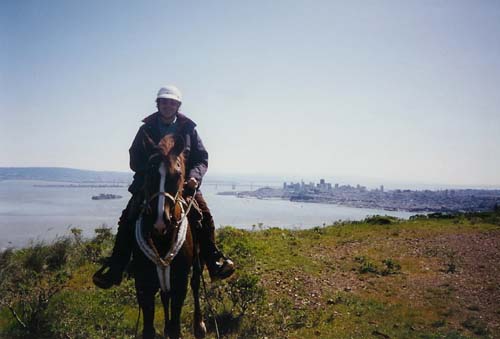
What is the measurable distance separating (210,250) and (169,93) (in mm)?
1998

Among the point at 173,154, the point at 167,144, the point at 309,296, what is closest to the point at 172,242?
the point at 173,154

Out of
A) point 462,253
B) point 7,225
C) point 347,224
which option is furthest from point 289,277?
point 7,225

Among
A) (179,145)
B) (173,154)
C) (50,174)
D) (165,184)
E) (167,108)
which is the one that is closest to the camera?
(165,184)

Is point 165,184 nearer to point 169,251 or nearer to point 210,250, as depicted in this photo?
point 169,251

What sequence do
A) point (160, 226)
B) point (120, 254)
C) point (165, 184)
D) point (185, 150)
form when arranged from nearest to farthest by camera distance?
point (160, 226) → point (165, 184) → point (120, 254) → point (185, 150)

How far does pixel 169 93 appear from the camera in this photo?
13.3 ft

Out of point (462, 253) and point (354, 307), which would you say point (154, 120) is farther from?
point (462, 253)

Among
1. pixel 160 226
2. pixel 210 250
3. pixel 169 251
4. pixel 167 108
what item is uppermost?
pixel 167 108

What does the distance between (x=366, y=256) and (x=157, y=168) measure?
9.97 meters

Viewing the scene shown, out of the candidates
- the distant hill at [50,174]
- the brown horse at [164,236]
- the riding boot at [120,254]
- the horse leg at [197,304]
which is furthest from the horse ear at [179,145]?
the distant hill at [50,174]

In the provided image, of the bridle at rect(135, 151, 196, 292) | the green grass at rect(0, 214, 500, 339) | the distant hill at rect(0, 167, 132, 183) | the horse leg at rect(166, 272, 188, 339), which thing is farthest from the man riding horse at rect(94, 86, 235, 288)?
the distant hill at rect(0, 167, 132, 183)

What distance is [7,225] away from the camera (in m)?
18.9

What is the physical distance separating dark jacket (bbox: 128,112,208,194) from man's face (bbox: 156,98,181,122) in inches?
3.6

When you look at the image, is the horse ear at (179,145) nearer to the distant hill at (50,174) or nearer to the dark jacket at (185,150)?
the dark jacket at (185,150)
